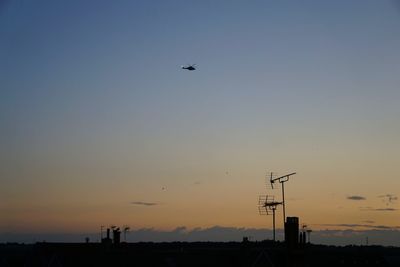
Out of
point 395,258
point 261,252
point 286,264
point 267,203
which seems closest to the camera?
point 286,264

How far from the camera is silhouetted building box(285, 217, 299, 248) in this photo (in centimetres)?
4012

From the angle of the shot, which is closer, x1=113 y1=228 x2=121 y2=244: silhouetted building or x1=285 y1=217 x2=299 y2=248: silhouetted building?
x1=285 y1=217 x2=299 y2=248: silhouetted building

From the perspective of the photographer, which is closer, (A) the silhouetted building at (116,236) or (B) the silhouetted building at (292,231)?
(B) the silhouetted building at (292,231)

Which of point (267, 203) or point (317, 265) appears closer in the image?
point (267, 203)

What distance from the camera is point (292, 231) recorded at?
4031cm

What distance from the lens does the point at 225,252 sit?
65.6 m

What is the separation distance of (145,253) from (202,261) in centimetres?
531

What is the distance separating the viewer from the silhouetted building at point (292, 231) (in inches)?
1580

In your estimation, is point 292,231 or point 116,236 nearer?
point 292,231

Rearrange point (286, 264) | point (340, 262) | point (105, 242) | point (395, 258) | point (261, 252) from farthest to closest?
point (395, 258)
point (340, 262)
point (105, 242)
point (261, 252)
point (286, 264)

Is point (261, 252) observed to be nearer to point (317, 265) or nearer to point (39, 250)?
point (317, 265)

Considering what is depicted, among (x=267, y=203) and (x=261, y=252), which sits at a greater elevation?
(x=267, y=203)

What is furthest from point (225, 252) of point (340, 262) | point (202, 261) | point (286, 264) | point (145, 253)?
point (286, 264)

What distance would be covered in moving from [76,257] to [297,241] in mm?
30760
